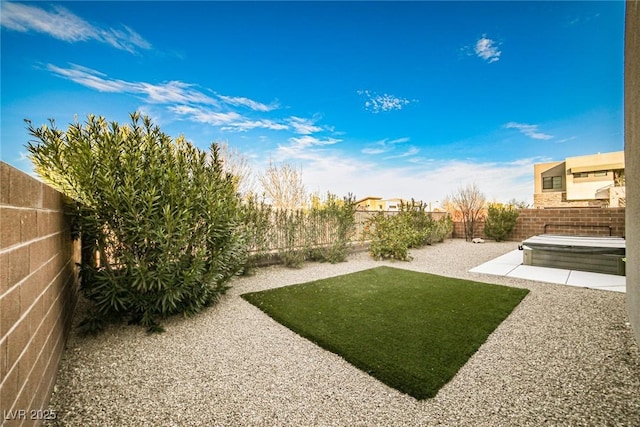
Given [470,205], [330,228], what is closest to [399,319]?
[330,228]

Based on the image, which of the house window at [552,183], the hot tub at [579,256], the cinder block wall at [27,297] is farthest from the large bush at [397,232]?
the house window at [552,183]

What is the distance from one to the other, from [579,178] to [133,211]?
30.2 m

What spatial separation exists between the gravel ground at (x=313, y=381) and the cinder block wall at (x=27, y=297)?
1.11 ft

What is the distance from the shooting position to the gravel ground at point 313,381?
1.60 meters

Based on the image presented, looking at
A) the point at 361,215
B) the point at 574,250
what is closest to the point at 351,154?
the point at 361,215

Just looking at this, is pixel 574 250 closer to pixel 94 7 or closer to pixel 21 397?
pixel 21 397

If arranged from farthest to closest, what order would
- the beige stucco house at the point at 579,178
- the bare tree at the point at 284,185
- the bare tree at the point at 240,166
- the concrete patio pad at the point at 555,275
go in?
1. the beige stucco house at the point at 579,178
2. the bare tree at the point at 284,185
3. the bare tree at the point at 240,166
4. the concrete patio pad at the point at 555,275

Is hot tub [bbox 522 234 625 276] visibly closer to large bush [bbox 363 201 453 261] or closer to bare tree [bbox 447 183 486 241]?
large bush [bbox 363 201 453 261]

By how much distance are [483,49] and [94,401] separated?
1176cm

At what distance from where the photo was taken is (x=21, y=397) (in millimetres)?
1222

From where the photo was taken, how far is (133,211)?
263 centimetres

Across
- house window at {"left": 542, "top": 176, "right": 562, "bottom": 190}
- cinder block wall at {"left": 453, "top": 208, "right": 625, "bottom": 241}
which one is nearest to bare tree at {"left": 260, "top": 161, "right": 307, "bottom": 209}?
cinder block wall at {"left": 453, "top": 208, "right": 625, "bottom": 241}

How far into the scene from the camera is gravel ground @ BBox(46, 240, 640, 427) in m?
1.60

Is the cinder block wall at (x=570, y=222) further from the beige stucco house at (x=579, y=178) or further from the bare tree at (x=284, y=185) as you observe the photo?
the bare tree at (x=284, y=185)
